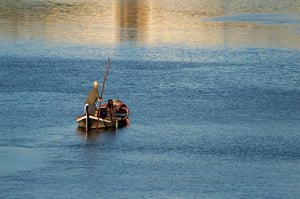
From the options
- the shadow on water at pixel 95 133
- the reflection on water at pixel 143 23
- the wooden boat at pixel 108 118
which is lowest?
the shadow on water at pixel 95 133

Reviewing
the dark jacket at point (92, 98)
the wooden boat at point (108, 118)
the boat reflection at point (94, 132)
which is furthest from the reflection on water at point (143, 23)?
the boat reflection at point (94, 132)

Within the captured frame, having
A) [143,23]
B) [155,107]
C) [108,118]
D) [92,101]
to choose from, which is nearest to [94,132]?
[108,118]

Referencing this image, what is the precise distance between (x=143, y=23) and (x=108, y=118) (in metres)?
36.5

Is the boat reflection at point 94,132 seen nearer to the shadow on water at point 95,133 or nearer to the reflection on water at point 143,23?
the shadow on water at point 95,133

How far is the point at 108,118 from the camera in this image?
116 ft

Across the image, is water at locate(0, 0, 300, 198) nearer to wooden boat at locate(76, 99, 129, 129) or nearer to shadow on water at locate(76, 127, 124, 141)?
shadow on water at locate(76, 127, 124, 141)

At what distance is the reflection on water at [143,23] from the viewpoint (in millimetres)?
62000

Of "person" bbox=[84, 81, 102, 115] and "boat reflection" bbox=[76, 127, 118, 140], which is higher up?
"person" bbox=[84, 81, 102, 115]

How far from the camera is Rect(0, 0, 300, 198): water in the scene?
93.7 feet

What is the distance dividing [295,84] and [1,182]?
20.6m

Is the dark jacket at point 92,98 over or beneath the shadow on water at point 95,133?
over

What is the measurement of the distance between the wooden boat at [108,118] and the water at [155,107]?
41 centimetres

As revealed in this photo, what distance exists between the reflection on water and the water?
0.55 feet

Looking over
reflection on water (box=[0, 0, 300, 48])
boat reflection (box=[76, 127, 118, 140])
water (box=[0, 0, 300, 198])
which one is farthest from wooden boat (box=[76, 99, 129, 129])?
reflection on water (box=[0, 0, 300, 48])
